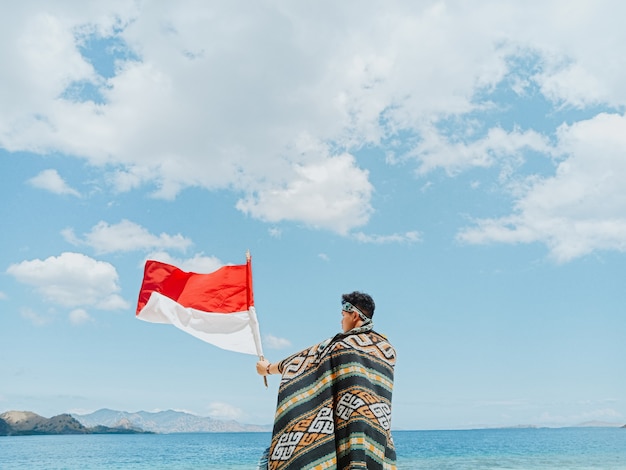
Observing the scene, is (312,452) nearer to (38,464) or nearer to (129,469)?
(129,469)

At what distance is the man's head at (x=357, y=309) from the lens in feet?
12.3

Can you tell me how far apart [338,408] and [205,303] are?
1.97m

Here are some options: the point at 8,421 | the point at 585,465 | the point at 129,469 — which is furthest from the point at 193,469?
the point at 8,421

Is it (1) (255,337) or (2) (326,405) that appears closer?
(2) (326,405)

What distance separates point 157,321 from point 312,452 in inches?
86.2

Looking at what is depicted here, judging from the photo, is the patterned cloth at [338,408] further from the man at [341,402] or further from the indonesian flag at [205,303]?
the indonesian flag at [205,303]

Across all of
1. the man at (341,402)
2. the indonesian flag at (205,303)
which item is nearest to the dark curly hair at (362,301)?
the man at (341,402)

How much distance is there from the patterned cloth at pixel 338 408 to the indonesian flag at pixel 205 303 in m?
1.42

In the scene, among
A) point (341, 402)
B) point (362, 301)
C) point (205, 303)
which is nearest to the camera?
point (341, 402)

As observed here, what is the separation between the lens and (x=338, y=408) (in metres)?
3.50

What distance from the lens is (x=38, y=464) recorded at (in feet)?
163

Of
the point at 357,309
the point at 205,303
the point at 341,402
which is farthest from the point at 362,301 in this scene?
the point at 205,303

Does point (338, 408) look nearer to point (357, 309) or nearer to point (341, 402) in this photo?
point (341, 402)

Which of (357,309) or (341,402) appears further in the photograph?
(357,309)
